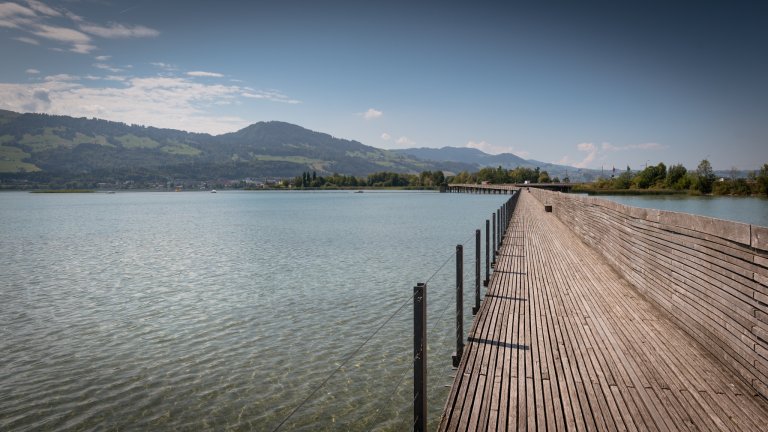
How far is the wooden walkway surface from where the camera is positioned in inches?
191

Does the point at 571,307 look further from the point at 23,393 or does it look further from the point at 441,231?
the point at 441,231

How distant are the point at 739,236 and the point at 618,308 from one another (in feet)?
12.1

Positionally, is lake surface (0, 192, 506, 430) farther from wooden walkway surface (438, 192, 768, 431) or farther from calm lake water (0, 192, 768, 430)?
wooden walkway surface (438, 192, 768, 431)

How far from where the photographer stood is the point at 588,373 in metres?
6.04

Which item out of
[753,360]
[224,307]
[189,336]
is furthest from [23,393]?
[753,360]

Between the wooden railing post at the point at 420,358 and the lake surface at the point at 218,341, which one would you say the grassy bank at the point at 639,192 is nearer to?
the lake surface at the point at 218,341

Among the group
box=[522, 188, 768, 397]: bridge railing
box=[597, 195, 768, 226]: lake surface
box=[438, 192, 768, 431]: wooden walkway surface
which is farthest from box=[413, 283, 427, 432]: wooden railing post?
box=[597, 195, 768, 226]: lake surface

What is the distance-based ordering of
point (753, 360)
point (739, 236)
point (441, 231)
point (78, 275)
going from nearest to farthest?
point (753, 360)
point (739, 236)
point (78, 275)
point (441, 231)

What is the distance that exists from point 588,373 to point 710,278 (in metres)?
2.45

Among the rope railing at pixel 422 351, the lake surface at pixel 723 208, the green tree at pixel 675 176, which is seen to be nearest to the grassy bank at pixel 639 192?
the green tree at pixel 675 176

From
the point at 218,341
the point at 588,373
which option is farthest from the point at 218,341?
the point at 588,373

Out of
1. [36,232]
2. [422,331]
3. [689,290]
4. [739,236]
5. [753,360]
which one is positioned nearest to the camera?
[422,331]

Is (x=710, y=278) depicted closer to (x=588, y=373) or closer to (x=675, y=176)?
(x=588, y=373)

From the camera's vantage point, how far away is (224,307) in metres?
13.5
